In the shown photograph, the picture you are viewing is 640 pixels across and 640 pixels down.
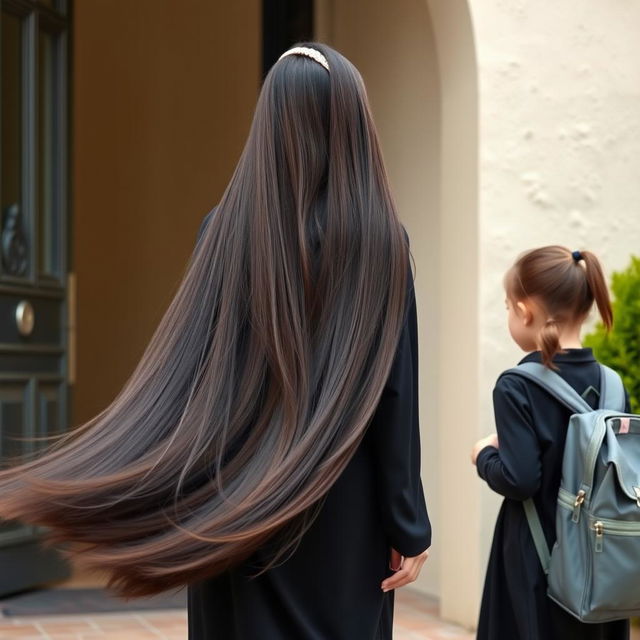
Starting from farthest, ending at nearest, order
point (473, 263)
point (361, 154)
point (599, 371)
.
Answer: point (473, 263)
point (599, 371)
point (361, 154)

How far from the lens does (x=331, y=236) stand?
210 cm

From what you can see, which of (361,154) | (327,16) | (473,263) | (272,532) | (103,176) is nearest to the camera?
(272,532)

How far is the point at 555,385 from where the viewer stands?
289cm

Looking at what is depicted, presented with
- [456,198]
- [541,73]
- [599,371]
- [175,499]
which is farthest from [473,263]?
[175,499]

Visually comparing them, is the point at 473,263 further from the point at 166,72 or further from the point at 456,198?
the point at 166,72

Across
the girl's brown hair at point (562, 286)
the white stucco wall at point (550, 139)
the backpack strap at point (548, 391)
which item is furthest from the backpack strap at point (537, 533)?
the white stucco wall at point (550, 139)

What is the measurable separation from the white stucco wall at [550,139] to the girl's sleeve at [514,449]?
198cm

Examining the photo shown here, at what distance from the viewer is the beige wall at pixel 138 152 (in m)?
8.33

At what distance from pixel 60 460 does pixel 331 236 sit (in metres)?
0.62

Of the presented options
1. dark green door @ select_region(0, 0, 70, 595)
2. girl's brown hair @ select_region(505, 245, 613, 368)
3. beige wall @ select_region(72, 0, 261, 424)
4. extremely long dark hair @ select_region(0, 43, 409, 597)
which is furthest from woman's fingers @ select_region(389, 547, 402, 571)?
beige wall @ select_region(72, 0, 261, 424)

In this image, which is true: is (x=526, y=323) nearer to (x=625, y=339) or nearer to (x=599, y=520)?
(x=599, y=520)

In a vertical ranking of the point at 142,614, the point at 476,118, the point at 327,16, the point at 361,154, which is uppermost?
the point at 327,16

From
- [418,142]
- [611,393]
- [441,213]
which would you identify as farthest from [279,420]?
[418,142]

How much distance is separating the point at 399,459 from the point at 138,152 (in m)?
6.73
